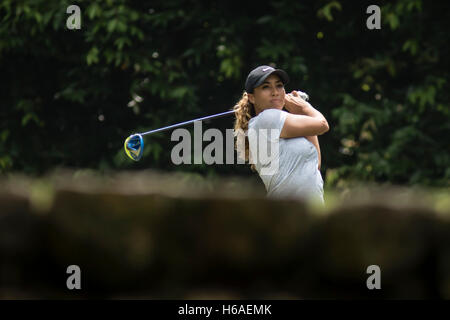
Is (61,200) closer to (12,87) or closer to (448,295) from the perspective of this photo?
(448,295)

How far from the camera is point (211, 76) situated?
959 centimetres

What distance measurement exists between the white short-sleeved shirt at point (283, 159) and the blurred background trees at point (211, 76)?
5026 millimetres

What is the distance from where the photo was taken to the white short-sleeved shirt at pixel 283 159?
3.15 metres

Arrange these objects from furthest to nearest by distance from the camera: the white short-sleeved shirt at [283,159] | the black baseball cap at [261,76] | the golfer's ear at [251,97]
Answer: the golfer's ear at [251,97], the black baseball cap at [261,76], the white short-sleeved shirt at [283,159]

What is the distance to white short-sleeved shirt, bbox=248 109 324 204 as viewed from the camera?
315 cm

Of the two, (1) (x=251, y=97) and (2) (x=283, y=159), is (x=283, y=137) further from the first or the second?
(1) (x=251, y=97)

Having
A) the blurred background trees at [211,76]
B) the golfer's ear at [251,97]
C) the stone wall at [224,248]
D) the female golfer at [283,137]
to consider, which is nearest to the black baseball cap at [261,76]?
the female golfer at [283,137]

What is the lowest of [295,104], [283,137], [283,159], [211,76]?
[283,159]

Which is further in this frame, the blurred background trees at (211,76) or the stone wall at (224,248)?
the blurred background trees at (211,76)

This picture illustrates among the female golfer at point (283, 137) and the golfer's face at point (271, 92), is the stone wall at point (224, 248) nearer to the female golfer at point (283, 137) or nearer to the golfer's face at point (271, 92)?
the female golfer at point (283, 137)

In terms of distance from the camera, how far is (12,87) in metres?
9.84

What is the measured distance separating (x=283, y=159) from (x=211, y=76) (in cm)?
649

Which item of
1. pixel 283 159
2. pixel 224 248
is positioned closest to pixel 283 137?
pixel 283 159

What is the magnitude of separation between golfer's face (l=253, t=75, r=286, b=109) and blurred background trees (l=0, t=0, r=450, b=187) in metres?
4.79
